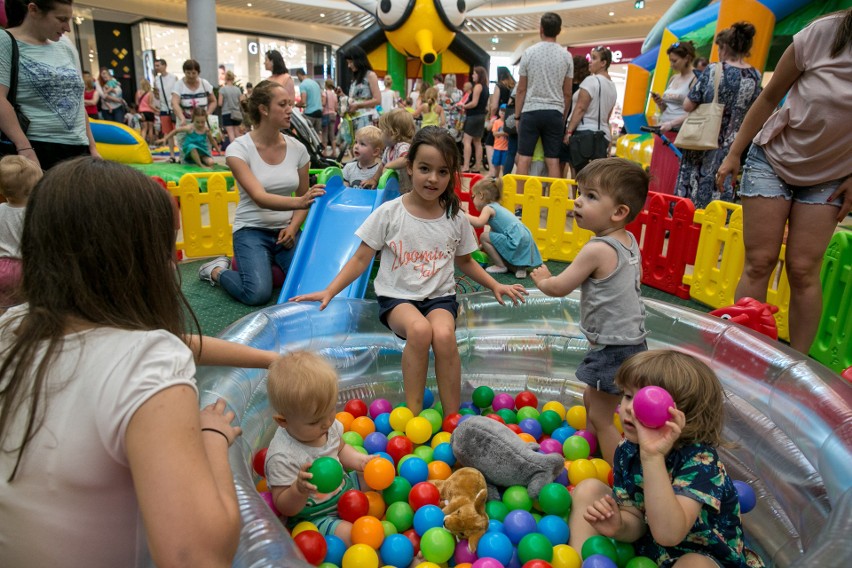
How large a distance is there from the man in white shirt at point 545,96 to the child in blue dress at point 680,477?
12.7ft

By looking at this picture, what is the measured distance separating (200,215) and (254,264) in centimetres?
104

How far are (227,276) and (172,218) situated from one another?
2.56 m

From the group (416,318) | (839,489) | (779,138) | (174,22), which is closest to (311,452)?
(416,318)

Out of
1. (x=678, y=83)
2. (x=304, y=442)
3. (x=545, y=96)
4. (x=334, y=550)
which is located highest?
(x=678, y=83)

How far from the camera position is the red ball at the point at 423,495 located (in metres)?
1.76

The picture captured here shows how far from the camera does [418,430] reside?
6.75ft

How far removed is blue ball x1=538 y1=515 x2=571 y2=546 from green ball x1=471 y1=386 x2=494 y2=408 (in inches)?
27.9

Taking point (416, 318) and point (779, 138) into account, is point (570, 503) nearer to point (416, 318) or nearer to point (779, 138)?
point (416, 318)

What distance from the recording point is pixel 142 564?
993mm

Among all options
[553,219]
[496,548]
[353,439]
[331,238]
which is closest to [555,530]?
[496,548]

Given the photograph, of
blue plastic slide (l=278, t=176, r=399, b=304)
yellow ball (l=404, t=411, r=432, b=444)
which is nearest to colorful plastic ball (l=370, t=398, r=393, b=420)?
yellow ball (l=404, t=411, r=432, b=444)

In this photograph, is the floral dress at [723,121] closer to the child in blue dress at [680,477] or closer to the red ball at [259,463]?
the child in blue dress at [680,477]

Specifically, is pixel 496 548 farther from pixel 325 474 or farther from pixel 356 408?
pixel 356 408

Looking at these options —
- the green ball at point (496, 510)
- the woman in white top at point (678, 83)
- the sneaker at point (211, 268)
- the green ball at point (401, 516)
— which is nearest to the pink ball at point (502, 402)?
the green ball at point (496, 510)
